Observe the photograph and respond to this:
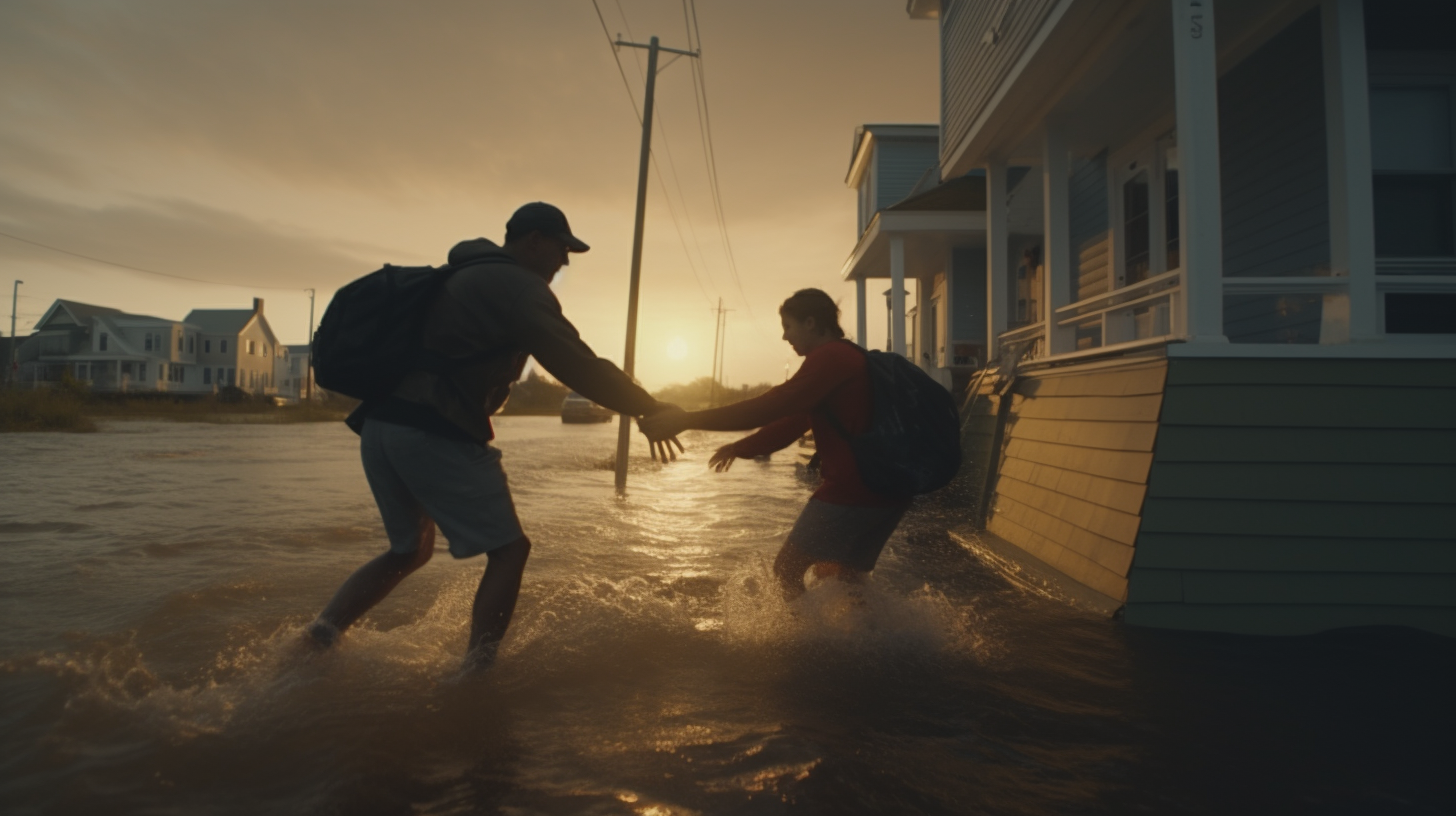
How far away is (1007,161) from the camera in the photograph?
33.5 feet

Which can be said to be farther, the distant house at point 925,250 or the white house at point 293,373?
the white house at point 293,373

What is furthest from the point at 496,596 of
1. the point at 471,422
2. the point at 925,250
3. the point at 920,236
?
the point at 925,250

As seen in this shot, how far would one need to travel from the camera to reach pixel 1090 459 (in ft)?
16.9

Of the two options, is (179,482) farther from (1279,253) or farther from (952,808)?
(1279,253)

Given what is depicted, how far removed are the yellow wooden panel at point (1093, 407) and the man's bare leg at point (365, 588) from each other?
3708 millimetres

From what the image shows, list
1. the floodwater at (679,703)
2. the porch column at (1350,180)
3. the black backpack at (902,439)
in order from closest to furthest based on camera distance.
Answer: the floodwater at (679,703), the black backpack at (902,439), the porch column at (1350,180)

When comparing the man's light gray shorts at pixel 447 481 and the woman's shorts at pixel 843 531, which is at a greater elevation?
the man's light gray shorts at pixel 447 481

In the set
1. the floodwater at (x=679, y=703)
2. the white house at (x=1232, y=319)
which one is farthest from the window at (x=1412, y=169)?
the floodwater at (x=679, y=703)

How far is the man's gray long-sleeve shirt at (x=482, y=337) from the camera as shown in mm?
2918

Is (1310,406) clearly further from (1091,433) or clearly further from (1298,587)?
(1091,433)

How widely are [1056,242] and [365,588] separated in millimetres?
Answer: 7045

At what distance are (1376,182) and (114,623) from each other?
27.4ft

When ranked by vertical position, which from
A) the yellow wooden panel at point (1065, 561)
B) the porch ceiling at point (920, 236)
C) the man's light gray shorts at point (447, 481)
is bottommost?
the yellow wooden panel at point (1065, 561)

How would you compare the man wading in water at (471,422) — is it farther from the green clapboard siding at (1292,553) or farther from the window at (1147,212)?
the window at (1147,212)
